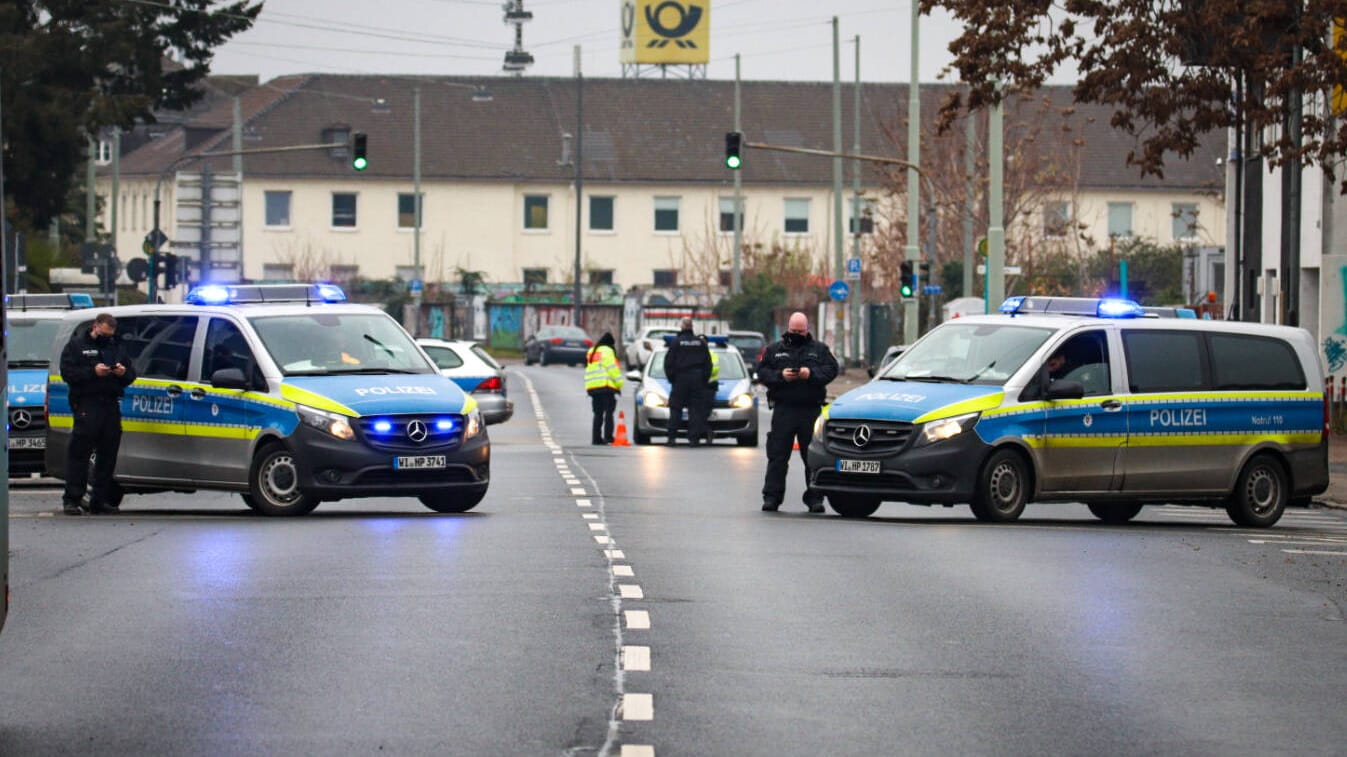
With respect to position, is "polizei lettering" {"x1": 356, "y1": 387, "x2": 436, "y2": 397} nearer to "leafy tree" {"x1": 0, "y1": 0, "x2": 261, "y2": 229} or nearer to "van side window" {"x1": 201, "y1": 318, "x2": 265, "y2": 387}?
"van side window" {"x1": 201, "y1": 318, "x2": 265, "y2": 387}

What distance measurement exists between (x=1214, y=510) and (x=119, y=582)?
43.0ft

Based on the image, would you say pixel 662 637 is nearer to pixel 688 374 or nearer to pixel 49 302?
pixel 49 302

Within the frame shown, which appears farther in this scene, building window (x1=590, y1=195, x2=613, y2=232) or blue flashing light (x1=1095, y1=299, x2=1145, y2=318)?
building window (x1=590, y1=195, x2=613, y2=232)

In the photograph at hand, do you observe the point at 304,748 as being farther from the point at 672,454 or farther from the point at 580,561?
the point at 672,454

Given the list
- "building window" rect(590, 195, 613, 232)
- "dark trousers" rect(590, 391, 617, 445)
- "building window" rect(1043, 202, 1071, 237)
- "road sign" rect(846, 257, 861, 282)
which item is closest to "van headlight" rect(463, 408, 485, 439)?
"dark trousers" rect(590, 391, 617, 445)

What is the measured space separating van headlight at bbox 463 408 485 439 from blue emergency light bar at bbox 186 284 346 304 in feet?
6.96

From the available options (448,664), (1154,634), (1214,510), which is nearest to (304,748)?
(448,664)

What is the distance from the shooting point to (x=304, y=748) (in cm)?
853

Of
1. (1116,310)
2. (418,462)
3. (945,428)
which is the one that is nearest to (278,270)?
(1116,310)

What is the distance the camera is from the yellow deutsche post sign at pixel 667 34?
104 m

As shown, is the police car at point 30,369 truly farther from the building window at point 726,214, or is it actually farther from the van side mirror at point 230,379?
the building window at point 726,214

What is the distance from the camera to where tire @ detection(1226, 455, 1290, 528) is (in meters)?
20.6

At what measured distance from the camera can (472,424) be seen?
1972 centimetres

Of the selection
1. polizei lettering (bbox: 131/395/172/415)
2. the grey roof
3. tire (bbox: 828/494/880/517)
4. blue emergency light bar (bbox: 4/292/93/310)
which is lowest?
tire (bbox: 828/494/880/517)
